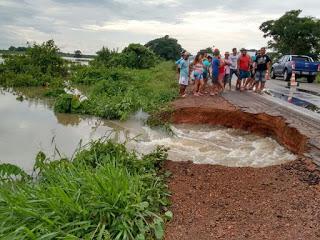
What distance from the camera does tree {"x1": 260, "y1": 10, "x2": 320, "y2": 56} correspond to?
37.7 m

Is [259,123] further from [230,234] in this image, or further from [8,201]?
[8,201]

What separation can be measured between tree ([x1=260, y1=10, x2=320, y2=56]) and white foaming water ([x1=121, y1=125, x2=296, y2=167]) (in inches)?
1140

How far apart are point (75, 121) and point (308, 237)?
9415 mm

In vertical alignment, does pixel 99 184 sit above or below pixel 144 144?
above

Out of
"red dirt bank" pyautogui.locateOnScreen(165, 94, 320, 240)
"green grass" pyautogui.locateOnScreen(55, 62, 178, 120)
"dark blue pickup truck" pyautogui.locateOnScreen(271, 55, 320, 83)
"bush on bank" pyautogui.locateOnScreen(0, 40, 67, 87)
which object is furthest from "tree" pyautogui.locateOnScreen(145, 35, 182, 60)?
"red dirt bank" pyautogui.locateOnScreen(165, 94, 320, 240)

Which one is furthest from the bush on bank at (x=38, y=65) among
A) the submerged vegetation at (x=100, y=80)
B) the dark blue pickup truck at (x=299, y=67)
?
the dark blue pickup truck at (x=299, y=67)

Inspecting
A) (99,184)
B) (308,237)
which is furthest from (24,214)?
(308,237)

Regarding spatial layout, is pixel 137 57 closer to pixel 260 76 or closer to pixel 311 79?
pixel 311 79

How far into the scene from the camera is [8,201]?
15.9 feet

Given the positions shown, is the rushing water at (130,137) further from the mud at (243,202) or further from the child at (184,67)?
the child at (184,67)

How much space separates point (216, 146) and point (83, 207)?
19.1 ft

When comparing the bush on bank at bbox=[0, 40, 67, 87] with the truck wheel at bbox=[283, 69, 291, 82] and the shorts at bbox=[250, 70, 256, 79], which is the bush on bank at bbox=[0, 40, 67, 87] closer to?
the shorts at bbox=[250, 70, 256, 79]

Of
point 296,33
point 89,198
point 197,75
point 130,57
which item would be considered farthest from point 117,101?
point 296,33

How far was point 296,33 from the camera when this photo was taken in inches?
1524
